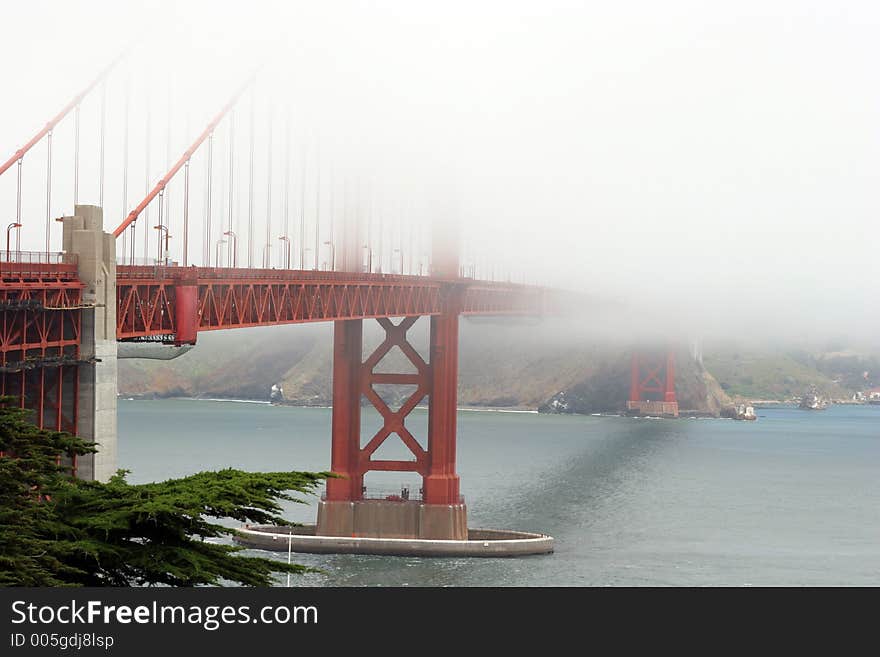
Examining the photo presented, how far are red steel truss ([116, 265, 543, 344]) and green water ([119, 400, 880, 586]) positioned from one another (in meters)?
6.33

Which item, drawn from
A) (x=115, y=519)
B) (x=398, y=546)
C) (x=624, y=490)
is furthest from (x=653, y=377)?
(x=115, y=519)

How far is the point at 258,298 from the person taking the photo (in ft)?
114

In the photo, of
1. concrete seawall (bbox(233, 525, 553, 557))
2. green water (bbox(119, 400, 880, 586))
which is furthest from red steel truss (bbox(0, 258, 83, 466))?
concrete seawall (bbox(233, 525, 553, 557))

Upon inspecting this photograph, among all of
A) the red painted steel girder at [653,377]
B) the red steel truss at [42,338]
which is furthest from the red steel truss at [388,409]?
the red painted steel girder at [653,377]

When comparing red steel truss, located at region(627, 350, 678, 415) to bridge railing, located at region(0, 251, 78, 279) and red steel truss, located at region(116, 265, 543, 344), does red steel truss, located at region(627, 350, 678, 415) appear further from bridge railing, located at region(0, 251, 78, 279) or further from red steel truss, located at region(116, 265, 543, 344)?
bridge railing, located at region(0, 251, 78, 279)

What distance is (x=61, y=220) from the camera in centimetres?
2456

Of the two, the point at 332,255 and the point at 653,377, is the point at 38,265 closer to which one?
the point at 332,255

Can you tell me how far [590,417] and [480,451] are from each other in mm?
47647

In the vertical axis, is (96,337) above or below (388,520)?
above

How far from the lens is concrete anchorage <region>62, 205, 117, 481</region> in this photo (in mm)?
23891

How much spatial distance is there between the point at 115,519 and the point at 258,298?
809 inches

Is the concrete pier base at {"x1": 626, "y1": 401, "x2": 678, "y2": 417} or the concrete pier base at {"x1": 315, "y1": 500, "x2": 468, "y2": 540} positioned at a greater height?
the concrete pier base at {"x1": 626, "y1": 401, "x2": 678, "y2": 417}

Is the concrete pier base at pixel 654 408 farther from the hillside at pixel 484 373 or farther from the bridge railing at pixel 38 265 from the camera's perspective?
the bridge railing at pixel 38 265

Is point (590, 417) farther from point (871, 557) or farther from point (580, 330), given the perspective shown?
point (871, 557)
